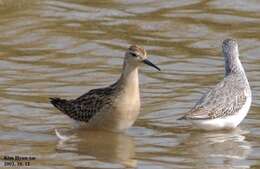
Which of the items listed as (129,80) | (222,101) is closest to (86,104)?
(129,80)

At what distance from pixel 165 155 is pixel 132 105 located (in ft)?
4.44

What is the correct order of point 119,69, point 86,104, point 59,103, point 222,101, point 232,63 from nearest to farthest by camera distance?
point 86,104, point 59,103, point 222,101, point 232,63, point 119,69

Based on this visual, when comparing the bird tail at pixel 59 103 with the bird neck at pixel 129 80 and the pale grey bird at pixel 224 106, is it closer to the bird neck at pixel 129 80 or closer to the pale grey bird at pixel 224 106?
the bird neck at pixel 129 80

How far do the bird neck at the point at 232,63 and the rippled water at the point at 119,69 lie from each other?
0.54 meters

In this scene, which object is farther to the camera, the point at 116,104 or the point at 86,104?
the point at 86,104

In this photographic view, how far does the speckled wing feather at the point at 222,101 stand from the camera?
551 inches

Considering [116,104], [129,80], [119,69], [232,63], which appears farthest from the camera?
[119,69]

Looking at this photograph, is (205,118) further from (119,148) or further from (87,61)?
(87,61)

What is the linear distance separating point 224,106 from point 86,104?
190 centimetres

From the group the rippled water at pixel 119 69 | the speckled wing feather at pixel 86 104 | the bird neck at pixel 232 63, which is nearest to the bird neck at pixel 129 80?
the speckled wing feather at pixel 86 104

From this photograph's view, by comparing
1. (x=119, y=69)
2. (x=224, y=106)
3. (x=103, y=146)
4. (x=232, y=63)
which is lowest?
(x=103, y=146)

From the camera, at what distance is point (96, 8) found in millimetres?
20391

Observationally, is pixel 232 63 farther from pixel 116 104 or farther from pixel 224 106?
pixel 116 104

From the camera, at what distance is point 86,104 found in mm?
14164
